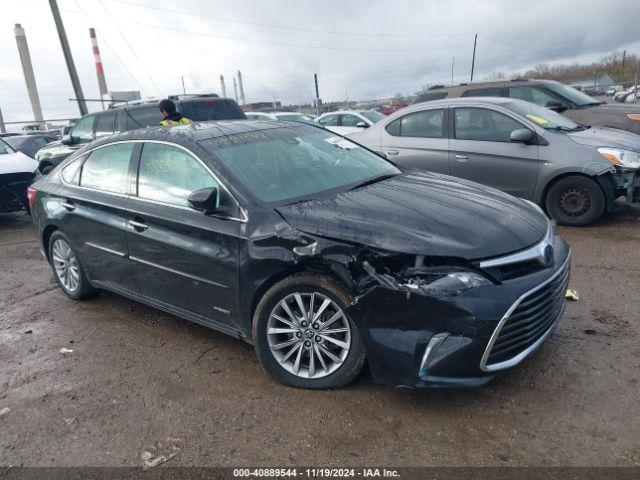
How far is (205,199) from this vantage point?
316cm

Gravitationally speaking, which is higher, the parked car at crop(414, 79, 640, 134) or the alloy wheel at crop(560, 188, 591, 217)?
the parked car at crop(414, 79, 640, 134)

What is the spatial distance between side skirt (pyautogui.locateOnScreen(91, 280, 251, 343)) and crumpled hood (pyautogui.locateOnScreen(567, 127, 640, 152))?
4.93m

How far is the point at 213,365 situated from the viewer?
3.52 meters

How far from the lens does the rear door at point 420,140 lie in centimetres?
690

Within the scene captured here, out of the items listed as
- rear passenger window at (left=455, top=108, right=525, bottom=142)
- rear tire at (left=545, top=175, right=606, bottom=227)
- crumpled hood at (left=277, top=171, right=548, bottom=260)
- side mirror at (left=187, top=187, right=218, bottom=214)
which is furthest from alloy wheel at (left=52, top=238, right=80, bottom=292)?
rear tire at (left=545, top=175, right=606, bottom=227)

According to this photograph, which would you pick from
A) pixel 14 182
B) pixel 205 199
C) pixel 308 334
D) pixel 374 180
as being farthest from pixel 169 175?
pixel 14 182

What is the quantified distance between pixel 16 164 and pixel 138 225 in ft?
19.7

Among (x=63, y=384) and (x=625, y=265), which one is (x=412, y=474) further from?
(x=625, y=265)

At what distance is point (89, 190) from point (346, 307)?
9.17ft

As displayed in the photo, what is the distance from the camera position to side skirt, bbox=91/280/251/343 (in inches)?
135

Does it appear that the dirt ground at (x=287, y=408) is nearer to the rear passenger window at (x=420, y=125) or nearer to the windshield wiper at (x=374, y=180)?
the windshield wiper at (x=374, y=180)

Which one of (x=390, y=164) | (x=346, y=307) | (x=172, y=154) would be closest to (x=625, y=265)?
→ (x=390, y=164)

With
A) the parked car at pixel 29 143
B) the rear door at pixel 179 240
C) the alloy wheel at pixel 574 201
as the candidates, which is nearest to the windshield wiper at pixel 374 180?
the rear door at pixel 179 240

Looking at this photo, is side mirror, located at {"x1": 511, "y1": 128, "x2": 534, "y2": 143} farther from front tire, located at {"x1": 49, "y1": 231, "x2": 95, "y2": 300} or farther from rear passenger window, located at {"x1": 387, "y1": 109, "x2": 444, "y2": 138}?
front tire, located at {"x1": 49, "y1": 231, "x2": 95, "y2": 300}
